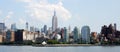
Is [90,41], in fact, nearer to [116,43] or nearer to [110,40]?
[110,40]

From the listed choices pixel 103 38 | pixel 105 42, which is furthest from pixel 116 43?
→ pixel 103 38

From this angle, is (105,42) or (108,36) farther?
(108,36)

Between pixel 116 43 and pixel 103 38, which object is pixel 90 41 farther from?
pixel 116 43

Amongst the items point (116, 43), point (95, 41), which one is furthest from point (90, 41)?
point (116, 43)

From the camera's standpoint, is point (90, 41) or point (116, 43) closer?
point (116, 43)

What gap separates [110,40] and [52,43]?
1368 inches

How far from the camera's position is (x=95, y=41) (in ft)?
635

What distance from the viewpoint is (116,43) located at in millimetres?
178250

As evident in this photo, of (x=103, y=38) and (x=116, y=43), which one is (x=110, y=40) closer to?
(x=103, y=38)

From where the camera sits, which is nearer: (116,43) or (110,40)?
(116,43)

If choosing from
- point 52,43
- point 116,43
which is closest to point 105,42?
point 116,43

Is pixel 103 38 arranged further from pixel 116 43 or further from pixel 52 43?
pixel 52 43

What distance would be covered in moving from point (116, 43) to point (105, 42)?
24.8 feet

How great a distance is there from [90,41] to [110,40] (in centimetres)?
1139
